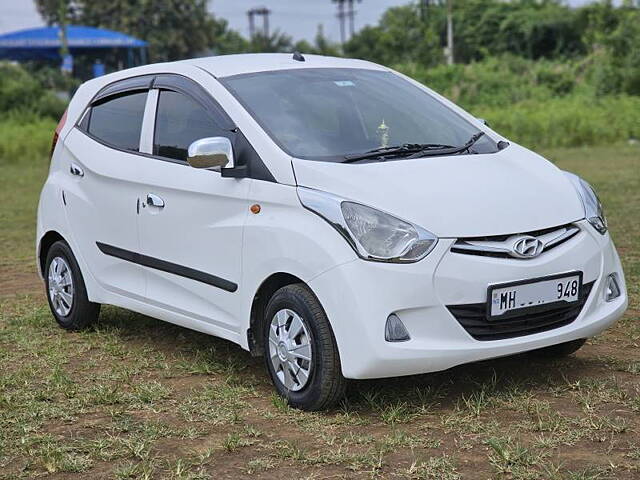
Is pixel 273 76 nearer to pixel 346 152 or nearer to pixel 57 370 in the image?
pixel 346 152

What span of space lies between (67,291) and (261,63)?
2.01 metres

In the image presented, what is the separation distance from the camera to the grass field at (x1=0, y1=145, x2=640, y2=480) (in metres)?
4.04

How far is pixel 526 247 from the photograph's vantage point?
4512mm

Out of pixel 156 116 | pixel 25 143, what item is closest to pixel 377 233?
pixel 156 116

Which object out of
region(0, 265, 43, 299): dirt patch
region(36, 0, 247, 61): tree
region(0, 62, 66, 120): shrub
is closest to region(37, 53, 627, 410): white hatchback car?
region(0, 265, 43, 299): dirt patch

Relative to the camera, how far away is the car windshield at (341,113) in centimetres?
510

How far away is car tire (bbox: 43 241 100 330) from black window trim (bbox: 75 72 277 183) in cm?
78

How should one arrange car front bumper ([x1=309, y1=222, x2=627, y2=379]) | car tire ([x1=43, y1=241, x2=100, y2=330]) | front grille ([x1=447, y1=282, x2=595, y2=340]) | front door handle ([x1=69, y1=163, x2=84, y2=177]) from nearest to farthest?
car front bumper ([x1=309, y1=222, x2=627, y2=379]), front grille ([x1=447, y1=282, x2=595, y2=340]), front door handle ([x1=69, y1=163, x2=84, y2=177]), car tire ([x1=43, y1=241, x2=100, y2=330])

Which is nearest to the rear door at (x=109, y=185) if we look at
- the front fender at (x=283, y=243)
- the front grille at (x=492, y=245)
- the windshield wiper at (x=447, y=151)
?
the front fender at (x=283, y=243)

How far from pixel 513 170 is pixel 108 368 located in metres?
2.42

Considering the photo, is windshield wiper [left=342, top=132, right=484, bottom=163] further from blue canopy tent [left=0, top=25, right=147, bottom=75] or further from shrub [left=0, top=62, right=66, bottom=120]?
blue canopy tent [left=0, top=25, right=147, bottom=75]

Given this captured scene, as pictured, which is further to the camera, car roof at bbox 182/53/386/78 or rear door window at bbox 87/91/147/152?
rear door window at bbox 87/91/147/152

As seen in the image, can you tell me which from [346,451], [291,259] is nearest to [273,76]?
[291,259]

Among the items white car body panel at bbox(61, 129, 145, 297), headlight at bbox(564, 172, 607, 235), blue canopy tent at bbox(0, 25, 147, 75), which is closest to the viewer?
headlight at bbox(564, 172, 607, 235)
